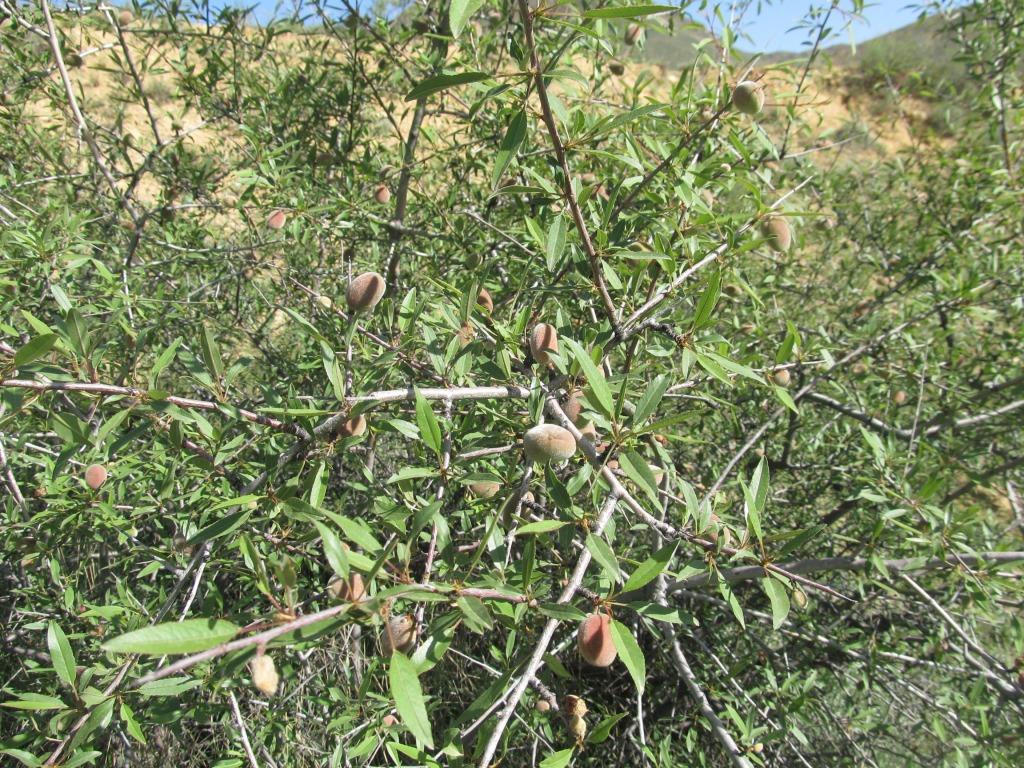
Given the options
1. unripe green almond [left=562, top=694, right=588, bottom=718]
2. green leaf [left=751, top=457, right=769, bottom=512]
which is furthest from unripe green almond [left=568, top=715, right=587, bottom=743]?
green leaf [left=751, top=457, right=769, bottom=512]

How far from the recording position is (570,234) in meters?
1.48

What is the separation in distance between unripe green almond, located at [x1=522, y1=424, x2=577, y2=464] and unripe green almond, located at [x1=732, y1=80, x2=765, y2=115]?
0.88 meters

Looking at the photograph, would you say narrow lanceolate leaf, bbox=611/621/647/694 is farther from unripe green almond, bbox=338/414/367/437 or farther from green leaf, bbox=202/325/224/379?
green leaf, bbox=202/325/224/379

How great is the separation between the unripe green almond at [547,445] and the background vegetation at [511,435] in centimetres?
6

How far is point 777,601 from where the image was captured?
3.09 ft

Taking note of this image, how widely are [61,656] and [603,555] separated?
3.18 ft

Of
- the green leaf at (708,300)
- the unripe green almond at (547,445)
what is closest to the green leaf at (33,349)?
the unripe green almond at (547,445)

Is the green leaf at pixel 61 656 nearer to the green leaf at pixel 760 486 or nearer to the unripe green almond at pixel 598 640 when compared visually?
the unripe green almond at pixel 598 640

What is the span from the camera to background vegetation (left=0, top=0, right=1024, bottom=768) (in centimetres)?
97

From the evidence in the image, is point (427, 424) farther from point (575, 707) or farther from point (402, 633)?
point (575, 707)

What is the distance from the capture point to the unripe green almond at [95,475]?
1404mm

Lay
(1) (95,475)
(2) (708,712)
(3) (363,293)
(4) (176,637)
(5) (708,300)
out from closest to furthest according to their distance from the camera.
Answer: (4) (176,637), (5) (708,300), (3) (363,293), (2) (708,712), (1) (95,475)

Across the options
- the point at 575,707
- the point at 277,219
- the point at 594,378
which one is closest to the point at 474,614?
the point at 594,378

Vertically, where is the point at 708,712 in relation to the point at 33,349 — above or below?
below
